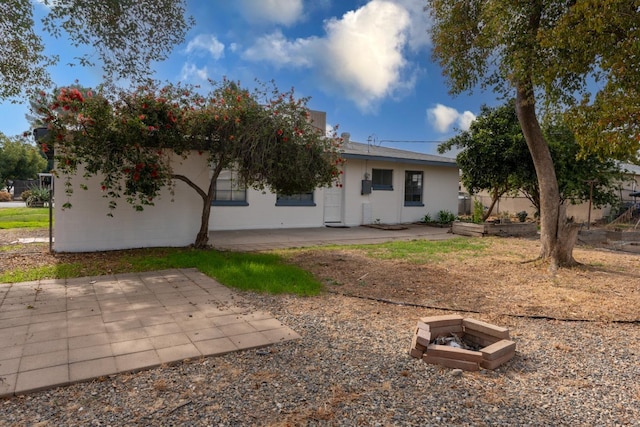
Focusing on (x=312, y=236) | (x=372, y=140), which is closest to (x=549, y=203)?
(x=312, y=236)

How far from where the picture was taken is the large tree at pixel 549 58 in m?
5.03

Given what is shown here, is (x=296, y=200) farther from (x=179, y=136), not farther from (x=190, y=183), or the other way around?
(x=179, y=136)

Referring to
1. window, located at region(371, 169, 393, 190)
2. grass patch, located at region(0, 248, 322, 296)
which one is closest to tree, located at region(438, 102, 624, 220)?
window, located at region(371, 169, 393, 190)

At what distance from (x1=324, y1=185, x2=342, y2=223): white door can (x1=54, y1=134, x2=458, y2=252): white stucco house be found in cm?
4

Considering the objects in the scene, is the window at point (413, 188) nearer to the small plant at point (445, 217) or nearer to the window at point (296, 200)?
the small plant at point (445, 217)

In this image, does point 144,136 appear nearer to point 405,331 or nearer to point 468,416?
point 405,331

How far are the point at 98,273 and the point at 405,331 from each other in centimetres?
478

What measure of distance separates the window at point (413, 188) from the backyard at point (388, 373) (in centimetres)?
1008

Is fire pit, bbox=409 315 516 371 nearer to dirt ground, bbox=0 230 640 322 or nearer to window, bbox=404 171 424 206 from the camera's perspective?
dirt ground, bbox=0 230 640 322

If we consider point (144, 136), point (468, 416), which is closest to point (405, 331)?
point (468, 416)

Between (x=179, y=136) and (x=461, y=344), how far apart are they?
570 centimetres

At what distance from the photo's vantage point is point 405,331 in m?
4.01

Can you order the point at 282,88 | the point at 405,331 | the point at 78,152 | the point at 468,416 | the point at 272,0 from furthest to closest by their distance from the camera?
the point at 272,0 → the point at 282,88 → the point at 78,152 → the point at 405,331 → the point at 468,416

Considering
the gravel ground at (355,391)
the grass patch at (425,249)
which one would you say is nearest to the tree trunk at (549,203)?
the grass patch at (425,249)
